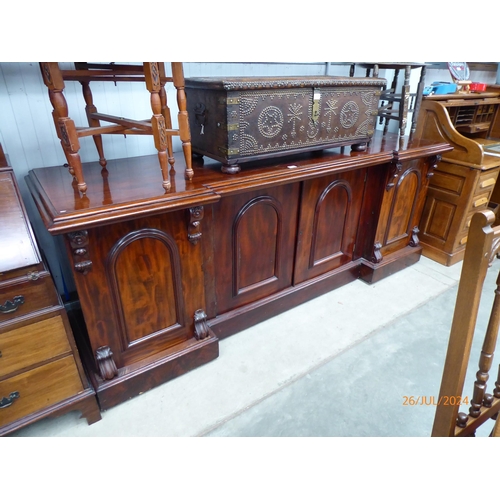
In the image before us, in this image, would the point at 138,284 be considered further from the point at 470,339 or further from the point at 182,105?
the point at 470,339

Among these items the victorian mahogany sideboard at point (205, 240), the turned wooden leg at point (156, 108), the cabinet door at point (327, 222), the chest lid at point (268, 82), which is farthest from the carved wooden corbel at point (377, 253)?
the turned wooden leg at point (156, 108)

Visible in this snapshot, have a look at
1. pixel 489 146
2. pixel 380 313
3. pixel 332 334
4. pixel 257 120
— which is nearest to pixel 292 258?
pixel 332 334

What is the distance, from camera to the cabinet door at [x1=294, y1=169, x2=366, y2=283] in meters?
2.14

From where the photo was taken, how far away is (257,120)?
1658 mm

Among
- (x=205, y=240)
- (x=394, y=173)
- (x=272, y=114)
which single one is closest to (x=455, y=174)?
(x=394, y=173)

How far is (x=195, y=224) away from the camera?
157 centimetres

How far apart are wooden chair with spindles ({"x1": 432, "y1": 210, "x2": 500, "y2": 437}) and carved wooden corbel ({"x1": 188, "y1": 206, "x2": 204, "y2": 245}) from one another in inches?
40.1

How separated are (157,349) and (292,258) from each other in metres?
0.97

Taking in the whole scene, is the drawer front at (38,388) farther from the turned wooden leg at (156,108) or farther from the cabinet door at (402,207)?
the cabinet door at (402,207)

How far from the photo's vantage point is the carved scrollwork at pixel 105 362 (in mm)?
1581

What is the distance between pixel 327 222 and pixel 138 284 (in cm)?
127

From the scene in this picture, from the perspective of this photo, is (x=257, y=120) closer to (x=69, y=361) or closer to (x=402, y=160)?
(x=402, y=160)

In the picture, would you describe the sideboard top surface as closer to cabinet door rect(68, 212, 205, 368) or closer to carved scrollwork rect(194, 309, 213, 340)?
cabinet door rect(68, 212, 205, 368)

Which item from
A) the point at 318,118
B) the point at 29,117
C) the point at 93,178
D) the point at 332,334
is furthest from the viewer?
the point at 332,334
